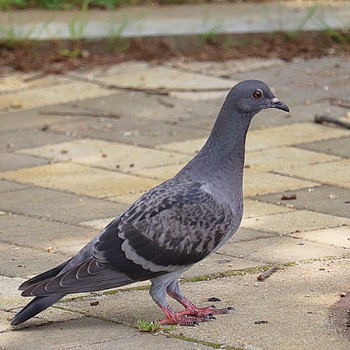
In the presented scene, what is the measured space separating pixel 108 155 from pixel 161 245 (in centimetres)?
342

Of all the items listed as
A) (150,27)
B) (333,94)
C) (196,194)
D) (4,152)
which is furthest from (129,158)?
(150,27)

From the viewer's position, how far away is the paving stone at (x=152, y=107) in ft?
30.7

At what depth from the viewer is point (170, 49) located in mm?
11742

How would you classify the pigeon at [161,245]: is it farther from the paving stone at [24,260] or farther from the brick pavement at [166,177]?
the paving stone at [24,260]

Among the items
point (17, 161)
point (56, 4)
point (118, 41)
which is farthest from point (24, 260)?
point (56, 4)

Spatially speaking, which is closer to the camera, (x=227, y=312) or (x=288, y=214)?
(x=227, y=312)

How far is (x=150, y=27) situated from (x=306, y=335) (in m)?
7.83

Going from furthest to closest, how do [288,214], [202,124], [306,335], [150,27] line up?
[150,27], [202,124], [288,214], [306,335]

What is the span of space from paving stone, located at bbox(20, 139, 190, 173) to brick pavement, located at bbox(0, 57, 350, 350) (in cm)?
2

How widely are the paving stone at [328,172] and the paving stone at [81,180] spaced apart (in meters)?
1.02

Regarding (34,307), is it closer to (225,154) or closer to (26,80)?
(225,154)

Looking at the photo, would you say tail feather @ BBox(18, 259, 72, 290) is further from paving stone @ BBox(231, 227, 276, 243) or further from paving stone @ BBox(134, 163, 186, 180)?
paving stone @ BBox(134, 163, 186, 180)

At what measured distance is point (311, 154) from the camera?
8.18 metres

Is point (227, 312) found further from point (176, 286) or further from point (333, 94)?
point (333, 94)
